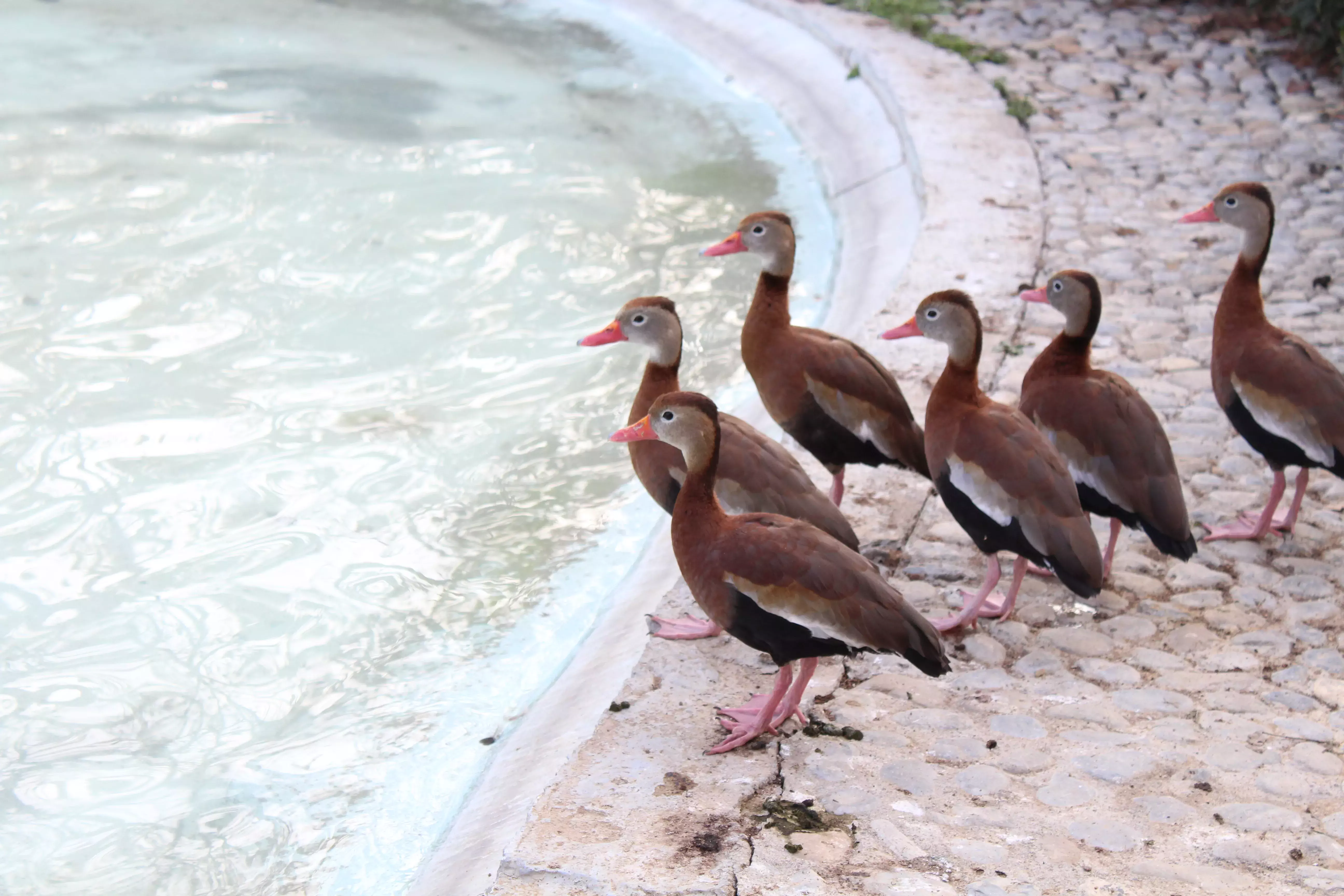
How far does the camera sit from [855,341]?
6305 mm

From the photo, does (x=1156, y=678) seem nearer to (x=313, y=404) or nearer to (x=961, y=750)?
(x=961, y=750)

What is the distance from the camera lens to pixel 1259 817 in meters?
3.48

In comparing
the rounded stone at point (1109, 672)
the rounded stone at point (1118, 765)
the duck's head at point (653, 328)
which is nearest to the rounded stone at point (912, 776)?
the rounded stone at point (1118, 765)

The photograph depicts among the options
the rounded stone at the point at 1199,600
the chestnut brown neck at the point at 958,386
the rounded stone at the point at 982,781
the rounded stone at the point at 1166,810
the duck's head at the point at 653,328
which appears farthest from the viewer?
the duck's head at the point at 653,328

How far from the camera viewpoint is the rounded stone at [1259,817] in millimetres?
3439

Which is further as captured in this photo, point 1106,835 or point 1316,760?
point 1316,760

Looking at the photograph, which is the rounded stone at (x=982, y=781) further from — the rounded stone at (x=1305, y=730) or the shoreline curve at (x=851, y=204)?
the shoreline curve at (x=851, y=204)

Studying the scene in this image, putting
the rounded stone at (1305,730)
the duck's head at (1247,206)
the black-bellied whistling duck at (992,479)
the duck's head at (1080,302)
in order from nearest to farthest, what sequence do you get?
the rounded stone at (1305,730), the black-bellied whistling duck at (992,479), the duck's head at (1080,302), the duck's head at (1247,206)

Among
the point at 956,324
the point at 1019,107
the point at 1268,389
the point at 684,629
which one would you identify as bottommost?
the point at 684,629

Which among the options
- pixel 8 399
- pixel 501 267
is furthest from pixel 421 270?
pixel 8 399

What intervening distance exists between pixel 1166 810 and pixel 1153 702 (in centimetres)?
56

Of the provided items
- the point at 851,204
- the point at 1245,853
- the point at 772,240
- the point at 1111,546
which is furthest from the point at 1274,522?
the point at 851,204

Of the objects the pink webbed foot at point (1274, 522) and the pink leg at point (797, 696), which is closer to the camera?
the pink leg at point (797, 696)

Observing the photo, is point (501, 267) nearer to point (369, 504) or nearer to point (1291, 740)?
point (369, 504)
